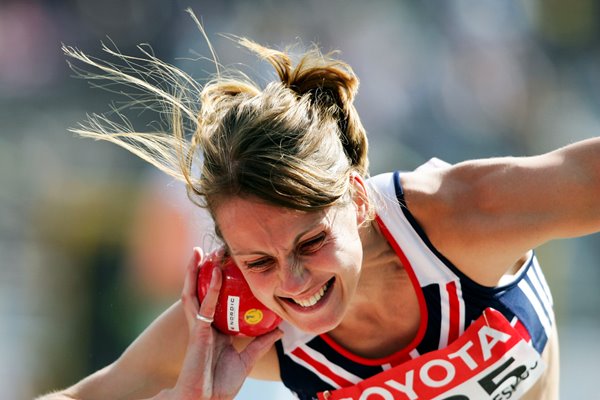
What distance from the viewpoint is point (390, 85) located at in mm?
7160

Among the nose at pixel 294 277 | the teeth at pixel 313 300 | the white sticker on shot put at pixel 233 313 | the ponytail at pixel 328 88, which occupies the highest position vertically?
the ponytail at pixel 328 88

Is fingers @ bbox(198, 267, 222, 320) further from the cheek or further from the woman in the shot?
the cheek

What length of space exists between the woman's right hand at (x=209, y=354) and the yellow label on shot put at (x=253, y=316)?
12cm

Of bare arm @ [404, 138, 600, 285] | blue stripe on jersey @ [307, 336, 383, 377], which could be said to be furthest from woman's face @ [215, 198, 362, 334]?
blue stripe on jersey @ [307, 336, 383, 377]

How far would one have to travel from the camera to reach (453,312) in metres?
2.91

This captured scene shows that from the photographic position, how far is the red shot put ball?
2842mm

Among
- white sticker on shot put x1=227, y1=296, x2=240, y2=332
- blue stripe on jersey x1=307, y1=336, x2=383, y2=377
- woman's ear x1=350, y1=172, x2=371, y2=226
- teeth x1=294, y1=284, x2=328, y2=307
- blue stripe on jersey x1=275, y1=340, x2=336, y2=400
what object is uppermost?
woman's ear x1=350, y1=172, x2=371, y2=226

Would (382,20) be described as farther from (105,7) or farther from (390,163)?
(105,7)

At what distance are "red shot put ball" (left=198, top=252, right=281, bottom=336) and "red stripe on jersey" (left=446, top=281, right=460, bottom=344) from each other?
1.99ft

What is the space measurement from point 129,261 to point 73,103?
1692 mm

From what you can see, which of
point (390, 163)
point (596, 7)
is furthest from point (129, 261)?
point (596, 7)

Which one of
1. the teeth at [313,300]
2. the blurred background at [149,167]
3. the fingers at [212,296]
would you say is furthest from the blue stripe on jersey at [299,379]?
the blurred background at [149,167]

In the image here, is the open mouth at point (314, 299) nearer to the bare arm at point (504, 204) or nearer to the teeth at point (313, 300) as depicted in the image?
the teeth at point (313, 300)

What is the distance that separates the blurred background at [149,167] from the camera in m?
6.23
